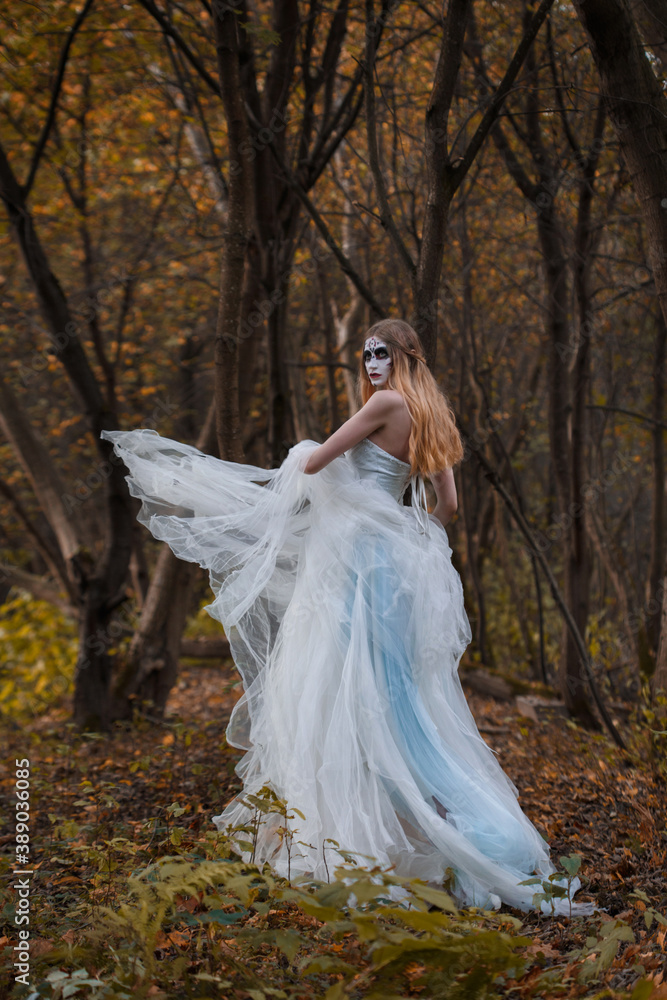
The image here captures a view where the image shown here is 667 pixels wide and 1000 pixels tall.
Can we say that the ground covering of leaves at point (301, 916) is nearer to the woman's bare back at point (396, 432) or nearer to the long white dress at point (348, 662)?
the long white dress at point (348, 662)

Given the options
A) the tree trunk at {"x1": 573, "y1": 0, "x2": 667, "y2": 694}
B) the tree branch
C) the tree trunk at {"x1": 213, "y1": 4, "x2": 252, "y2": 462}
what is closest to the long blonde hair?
the tree trunk at {"x1": 213, "y1": 4, "x2": 252, "y2": 462}

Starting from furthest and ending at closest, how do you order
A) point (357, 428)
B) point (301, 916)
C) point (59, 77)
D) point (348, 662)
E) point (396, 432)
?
point (59, 77) < point (396, 432) < point (357, 428) < point (348, 662) < point (301, 916)

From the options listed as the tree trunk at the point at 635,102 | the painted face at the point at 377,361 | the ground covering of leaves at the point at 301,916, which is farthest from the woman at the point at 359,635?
the tree trunk at the point at 635,102

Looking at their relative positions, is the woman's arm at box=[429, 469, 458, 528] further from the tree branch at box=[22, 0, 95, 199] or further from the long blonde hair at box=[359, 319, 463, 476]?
the tree branch at box=[22, 0, 95, 199]

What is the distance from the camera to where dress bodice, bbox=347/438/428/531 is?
3.39 meters

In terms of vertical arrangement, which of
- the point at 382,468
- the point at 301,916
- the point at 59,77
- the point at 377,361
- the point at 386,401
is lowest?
the point at 301,916

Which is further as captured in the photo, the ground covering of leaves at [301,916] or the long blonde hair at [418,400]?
the long blonde hair at [418,400]

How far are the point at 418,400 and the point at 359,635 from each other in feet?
3.53

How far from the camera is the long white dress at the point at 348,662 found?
282 centimetres

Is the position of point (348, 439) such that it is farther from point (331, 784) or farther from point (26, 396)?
point (26, 396)

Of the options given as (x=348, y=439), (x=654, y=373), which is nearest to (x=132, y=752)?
(x=348, y=439)

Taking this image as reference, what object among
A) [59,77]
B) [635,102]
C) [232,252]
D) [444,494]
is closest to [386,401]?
[444,494]

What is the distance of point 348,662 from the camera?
3039mm

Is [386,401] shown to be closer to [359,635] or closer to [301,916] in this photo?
[359,635]
